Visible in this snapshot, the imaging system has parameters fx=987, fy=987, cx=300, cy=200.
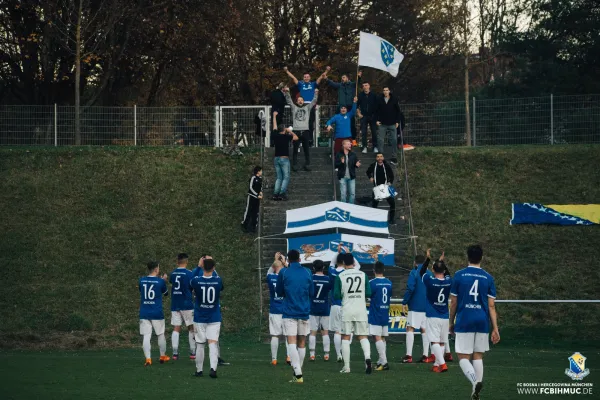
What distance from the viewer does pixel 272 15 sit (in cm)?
4647

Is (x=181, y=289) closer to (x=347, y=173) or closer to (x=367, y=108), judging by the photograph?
(x=347, y=173)

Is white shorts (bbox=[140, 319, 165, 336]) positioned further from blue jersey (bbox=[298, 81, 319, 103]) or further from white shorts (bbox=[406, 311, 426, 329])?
blue jersey (bbox=[298, 81, 319, 103])

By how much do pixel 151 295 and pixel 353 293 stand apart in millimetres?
4221

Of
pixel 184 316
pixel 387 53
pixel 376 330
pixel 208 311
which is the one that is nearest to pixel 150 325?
pixel 184 316

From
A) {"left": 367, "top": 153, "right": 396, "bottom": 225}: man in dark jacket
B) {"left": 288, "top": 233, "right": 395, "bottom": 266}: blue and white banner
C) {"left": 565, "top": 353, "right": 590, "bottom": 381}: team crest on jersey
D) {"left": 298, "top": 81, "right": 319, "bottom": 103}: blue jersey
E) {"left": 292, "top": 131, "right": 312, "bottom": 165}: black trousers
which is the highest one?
{"left": 298, "top": 81, "right": 319, "bottom": 103}: blue jersey

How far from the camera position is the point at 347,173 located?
28.6 meters

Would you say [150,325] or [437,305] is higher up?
[437,305]

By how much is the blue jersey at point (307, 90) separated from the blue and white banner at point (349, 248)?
24.5 feet

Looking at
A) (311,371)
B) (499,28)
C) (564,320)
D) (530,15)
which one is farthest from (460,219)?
(499,28)

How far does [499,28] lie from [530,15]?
446 centimetres

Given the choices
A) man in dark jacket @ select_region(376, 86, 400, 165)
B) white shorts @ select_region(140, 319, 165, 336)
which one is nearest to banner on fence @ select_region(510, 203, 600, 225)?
man in dark jacket @ select_region(376, 86, 400, 165)

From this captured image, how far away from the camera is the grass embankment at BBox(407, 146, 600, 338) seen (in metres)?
26.4

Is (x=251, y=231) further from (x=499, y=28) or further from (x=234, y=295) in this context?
(x=499, y=28)

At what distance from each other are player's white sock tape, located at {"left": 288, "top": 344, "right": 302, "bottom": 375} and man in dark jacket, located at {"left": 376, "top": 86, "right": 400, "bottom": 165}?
16.1 m
